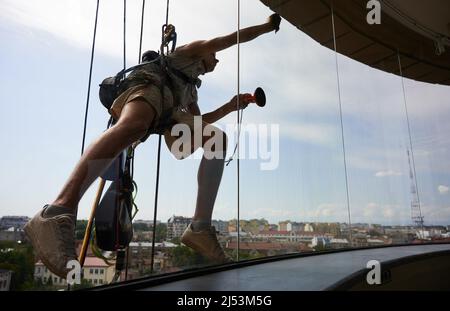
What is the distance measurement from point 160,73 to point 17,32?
421mm

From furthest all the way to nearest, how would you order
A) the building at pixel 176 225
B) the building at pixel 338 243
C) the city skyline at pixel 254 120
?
the building at pixel 338 243 < the building at pixel 176 225 < the city skyline at pixel 254 120

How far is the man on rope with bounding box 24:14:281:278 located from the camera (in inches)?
26.7

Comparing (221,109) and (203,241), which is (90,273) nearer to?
(203,241)

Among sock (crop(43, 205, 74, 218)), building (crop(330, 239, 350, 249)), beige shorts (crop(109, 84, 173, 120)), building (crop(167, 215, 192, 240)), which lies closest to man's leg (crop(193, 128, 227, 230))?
building (crop(167, 215, 192, 240))

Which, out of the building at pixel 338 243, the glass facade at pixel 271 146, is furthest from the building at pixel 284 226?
the building at pixel 338 243

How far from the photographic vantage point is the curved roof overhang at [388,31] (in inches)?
104

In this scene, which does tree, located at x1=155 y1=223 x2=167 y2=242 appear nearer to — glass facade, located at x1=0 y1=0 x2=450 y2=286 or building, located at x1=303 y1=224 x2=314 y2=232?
glass facade, located at x1=0 y1=0 x2=450 y2=286

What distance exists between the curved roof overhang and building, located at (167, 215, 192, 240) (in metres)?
1.75

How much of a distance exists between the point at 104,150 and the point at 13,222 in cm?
26

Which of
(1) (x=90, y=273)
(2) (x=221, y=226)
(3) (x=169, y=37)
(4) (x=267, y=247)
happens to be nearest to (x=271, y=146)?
(4) (x=267, y=247)

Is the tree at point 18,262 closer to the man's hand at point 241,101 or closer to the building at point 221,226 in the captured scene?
the building at point 221,226

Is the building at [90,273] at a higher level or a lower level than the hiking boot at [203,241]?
lower

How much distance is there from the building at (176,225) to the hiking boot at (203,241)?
61mm

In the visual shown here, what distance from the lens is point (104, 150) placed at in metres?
0.79
